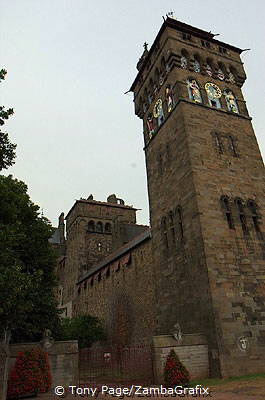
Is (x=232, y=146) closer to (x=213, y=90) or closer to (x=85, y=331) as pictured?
(x=213, y=90)

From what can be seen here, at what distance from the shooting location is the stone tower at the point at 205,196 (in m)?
14.1

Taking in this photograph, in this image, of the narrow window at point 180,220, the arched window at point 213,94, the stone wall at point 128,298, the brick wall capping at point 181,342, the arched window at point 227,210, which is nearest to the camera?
the brick wall capping at point 181,342

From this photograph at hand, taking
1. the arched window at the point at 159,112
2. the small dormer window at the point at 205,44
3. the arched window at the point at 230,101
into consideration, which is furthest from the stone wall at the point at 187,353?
the small dormer window at the point at 205,44

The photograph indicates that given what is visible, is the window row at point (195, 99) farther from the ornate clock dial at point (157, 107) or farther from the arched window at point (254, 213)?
the arched window at point (254, 213)

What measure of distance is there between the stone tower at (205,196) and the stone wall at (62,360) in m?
5.46

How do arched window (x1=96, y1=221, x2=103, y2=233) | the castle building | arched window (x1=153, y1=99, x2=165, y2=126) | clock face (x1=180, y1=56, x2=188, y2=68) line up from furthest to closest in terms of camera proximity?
arched window (x1=96, y1=221, x2=103, y2=233)
arched window (x1=153, y1=99, x2=165, y2=126)
clock face (x1=180, y1=56, x2=188, y2=68)
the castle building

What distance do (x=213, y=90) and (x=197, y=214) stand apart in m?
10.2

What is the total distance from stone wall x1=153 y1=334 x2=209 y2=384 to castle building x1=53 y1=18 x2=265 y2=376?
0.36m

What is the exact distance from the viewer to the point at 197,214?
1606 cm

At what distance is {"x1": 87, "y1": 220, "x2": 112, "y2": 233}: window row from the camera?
44656 millimetres

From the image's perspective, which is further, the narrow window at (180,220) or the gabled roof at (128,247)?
the gabled roof at (128,247)

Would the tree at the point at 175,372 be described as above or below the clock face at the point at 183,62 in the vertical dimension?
below

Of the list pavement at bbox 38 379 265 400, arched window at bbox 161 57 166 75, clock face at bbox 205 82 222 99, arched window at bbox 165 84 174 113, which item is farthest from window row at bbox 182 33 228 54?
pavement at bbox 38 379 265 400

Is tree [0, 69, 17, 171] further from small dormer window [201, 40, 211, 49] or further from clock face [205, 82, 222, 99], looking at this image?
small dormer window [201, 40, 211, 49]
